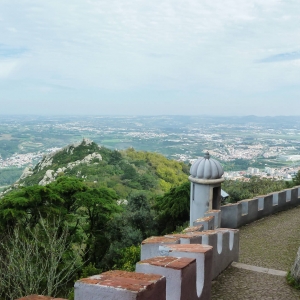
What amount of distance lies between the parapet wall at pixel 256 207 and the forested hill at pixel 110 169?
22910 mm

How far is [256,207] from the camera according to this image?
1132cm

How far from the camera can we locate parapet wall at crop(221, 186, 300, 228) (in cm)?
1048

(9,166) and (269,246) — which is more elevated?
(269,246)

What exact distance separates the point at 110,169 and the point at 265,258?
37.7 meters

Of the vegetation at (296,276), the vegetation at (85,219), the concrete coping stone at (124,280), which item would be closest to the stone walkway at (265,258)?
the vegetation at (296,276)

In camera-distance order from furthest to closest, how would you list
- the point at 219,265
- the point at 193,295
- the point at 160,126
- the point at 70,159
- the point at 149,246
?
the point at 160,126, the point at 70,159, the point at 219,265, the point at 149,246, the point at 193,295

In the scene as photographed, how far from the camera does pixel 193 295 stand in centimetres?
374

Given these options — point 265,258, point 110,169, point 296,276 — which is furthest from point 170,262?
point 110,169

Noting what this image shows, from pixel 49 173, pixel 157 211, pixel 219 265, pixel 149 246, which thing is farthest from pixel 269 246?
pixel 49 173

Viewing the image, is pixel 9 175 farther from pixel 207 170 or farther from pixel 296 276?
pixel 296 276

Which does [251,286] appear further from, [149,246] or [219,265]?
[149,246]

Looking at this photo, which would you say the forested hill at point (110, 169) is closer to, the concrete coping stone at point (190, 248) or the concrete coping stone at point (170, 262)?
the concrete coping stone at point (190, 248)

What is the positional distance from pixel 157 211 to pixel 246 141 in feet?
117

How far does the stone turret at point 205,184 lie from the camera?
10.0 metres
